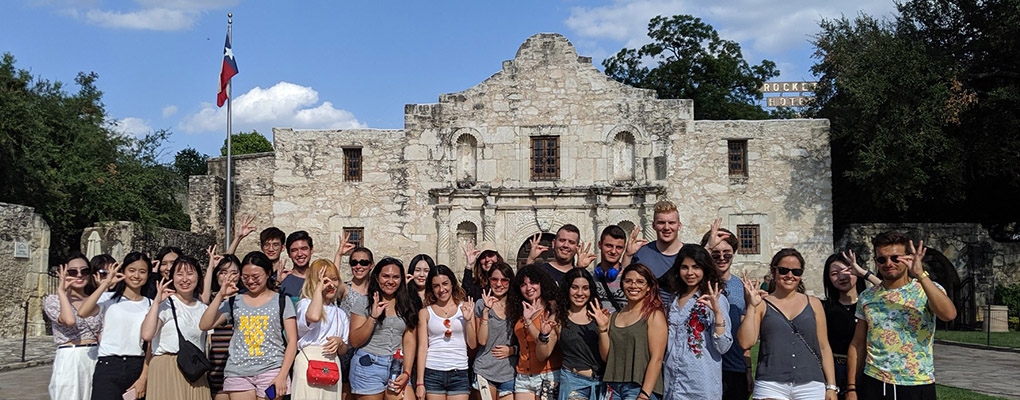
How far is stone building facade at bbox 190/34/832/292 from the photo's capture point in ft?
73.3

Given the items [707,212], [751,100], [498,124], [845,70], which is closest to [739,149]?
[707,212]

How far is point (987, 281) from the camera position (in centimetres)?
2139

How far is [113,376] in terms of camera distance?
6.62m

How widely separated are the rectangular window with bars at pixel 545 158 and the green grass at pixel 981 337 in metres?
10.4

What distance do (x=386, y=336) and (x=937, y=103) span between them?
18.3 meters

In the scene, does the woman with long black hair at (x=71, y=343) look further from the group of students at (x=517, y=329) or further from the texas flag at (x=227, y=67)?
the texas flag at (x=227, y=67)

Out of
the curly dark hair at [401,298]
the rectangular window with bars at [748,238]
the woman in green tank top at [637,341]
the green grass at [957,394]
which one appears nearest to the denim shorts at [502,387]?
the curly dark hair at [401,298]

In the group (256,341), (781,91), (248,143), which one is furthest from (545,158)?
(781,91)

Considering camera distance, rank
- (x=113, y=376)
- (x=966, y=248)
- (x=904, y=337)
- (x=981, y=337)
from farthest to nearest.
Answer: (x=966, y=248), (x=981, y=337), (x=113, y=376), (x=904, y=337)

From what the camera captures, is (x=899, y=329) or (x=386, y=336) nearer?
(x=899, y=329)

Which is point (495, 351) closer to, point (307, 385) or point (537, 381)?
point (537, 381)

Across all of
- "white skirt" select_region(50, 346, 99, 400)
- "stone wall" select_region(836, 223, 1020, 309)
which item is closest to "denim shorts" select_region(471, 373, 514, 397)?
"white skirt" select_region(50, 346, 99, 400)

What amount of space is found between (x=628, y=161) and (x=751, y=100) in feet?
76.9

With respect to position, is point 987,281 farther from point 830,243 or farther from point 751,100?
point 751,100
